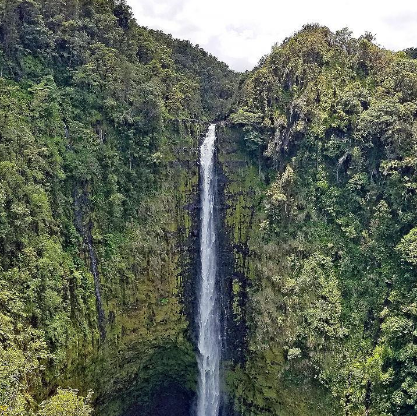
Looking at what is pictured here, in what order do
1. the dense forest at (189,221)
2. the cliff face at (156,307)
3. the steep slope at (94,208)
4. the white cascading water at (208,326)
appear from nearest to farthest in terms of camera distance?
the steep slope at (94,208) < the dense forest at (189,221) < the cliff face at (156,307) < the white cascading water at (208,326)

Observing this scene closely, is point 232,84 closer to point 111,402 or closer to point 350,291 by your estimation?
point 350,291

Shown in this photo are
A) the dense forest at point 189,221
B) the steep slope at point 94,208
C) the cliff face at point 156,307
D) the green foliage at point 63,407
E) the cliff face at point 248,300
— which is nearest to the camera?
the green foliage at point 63,407

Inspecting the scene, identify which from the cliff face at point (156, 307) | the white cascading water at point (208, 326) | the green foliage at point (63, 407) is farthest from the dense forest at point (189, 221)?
the green foliage at point (63, 407)

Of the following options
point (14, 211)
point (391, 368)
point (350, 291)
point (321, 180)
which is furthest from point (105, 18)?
point (391, 368)

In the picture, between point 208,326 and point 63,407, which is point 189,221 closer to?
point 208,326

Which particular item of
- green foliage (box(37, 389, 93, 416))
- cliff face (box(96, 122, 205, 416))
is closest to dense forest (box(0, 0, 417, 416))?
cliff face (box(96, 122, 205, 416))

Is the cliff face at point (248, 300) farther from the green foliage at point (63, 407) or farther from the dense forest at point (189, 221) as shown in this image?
the green foliage at point (63, 407)

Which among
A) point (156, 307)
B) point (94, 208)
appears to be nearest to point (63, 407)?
point (156, 307)
